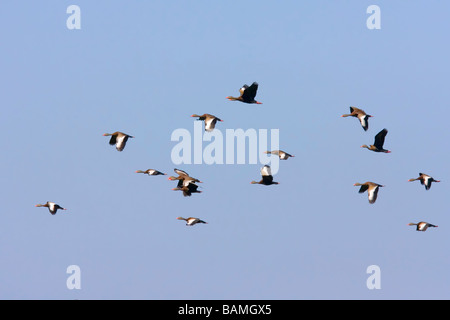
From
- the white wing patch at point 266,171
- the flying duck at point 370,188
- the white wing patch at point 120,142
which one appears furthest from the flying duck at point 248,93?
the flying duck at point 370,188

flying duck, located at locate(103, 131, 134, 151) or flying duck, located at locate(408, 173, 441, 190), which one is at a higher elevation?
flying duck, located at locate(103, 131, 134, 151)

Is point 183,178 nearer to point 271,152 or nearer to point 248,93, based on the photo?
point 271,152

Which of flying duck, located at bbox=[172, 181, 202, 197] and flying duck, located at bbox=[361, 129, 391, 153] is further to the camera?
flying duck, located at bbox=[172, 181, 202, 197]

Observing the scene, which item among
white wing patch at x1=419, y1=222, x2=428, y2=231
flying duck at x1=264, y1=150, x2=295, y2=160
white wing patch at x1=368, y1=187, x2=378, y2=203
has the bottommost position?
white wing patch at x1=419, y1=222, x2=428, y2=231

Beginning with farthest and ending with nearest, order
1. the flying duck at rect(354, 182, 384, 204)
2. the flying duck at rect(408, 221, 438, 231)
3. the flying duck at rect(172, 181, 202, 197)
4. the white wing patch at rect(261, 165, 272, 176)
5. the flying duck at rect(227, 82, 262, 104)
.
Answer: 1. the flying duck at rect(408, 221, 438, 231)
2. the flying duck at rect(172, 181, 202, 197)
3. the white wing patch at rect(261, 165, 272, 176)
4. the flying duck at rect(354, 182, 384, 204)
5. the flying duck at rect(227, 82, 262, 104)

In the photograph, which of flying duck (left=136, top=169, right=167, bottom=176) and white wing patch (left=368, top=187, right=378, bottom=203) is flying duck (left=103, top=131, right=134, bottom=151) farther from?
white wing patch (left=368, top=187, right=378, bottom=203)

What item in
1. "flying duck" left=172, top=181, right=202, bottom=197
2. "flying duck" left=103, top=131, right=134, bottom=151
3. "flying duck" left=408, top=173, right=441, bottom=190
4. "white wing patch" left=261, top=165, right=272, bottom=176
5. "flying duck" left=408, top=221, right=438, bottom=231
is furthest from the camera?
"flying duck" left=408, top=221, right=438, bottom=231

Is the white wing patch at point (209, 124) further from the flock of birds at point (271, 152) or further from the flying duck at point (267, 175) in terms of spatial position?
the flying duck at point (267, 175)

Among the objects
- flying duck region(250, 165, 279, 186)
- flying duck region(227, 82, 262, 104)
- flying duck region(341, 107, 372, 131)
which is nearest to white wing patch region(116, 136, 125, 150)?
flying duck region(227, 82, 262, 104)

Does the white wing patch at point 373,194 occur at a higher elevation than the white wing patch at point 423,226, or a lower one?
higher
